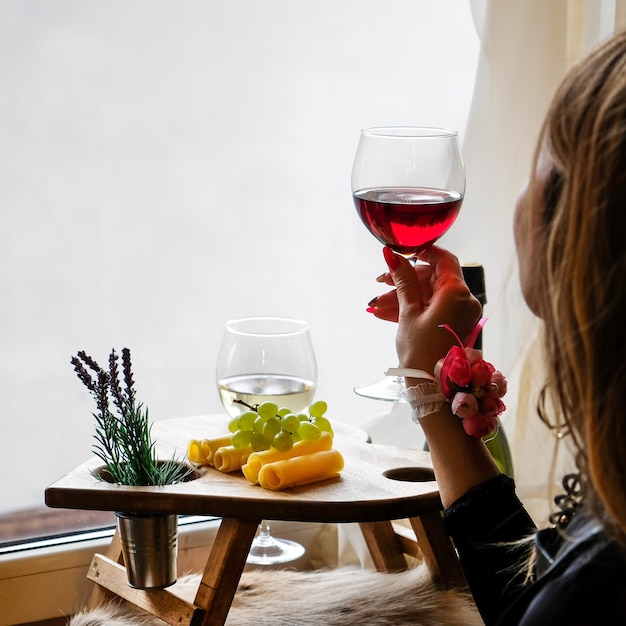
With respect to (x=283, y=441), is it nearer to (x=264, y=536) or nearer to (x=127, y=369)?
(x=127, y=369)

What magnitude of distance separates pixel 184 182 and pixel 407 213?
67 cm

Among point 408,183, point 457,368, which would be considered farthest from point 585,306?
point 408,183

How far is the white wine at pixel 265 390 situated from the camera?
1.25m

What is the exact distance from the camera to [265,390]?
4.13 ft

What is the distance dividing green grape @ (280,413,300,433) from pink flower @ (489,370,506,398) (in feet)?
0.93

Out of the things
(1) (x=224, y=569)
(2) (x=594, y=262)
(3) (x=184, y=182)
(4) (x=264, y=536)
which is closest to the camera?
(2) (x=594, y=262)

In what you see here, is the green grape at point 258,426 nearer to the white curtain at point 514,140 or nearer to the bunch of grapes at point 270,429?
the bunch of grapes at point 270,429

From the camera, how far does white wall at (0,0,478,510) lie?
4.92 feet

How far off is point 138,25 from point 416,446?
0.84 m

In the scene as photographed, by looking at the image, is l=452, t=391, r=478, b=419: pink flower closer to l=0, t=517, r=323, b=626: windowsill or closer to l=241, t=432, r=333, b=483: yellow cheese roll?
l=241, t=432, r=333, b=483: yellow cheese roll

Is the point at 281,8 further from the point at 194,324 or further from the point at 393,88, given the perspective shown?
the point at 194,324

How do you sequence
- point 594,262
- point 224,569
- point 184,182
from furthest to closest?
1. point 184,182
2. point 224,569
3. point 594,262

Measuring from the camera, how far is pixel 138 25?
1.52 metres

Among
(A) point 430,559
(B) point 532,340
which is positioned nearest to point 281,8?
(B) point 532,340
